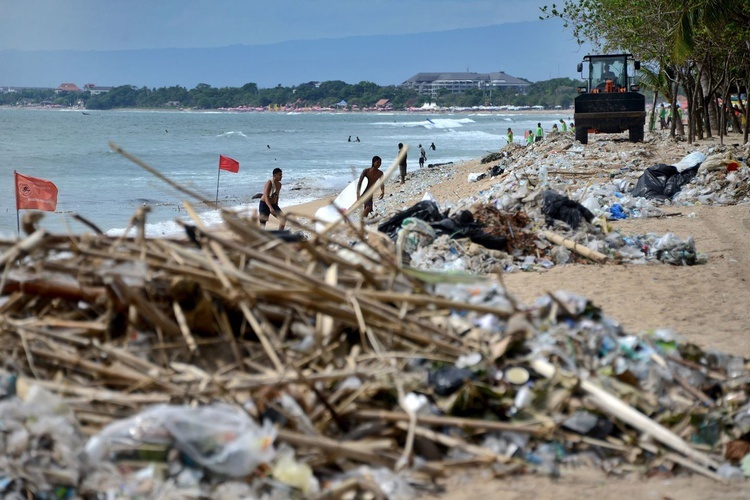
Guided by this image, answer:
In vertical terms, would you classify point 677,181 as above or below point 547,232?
above

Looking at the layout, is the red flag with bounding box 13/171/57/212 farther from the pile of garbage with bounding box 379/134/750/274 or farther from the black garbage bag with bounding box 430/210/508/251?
the black garbage bag with bounding box 430/210/508/251

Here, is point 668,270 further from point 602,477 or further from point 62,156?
point 62,156

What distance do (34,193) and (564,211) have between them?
734 cm

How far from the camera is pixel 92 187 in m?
30.4

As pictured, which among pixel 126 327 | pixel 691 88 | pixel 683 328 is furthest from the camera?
pixel 691 88

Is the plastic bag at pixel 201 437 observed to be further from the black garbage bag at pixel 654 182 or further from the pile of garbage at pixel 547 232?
the black garbage bag at pixel 654 182

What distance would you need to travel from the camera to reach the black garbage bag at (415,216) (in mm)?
9695

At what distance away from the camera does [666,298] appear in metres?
7.48

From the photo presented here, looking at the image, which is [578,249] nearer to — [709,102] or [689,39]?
[689,39]

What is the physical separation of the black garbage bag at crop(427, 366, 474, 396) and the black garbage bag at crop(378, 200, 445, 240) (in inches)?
222

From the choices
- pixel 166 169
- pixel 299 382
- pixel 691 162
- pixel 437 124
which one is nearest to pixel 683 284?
pixel 299 382

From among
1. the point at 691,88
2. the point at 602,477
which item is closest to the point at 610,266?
the point at 602,477

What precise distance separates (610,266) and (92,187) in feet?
81.9

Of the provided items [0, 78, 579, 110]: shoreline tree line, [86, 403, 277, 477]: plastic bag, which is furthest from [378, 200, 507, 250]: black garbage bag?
[0, 78, 579, 110]: shoreline tree line
